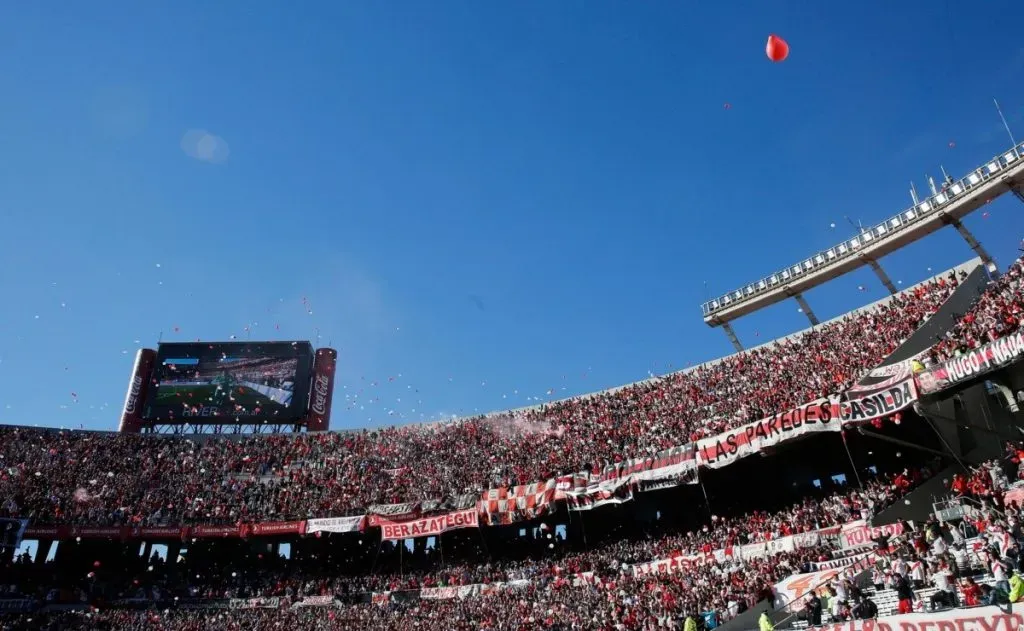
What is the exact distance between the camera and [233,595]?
126 feet

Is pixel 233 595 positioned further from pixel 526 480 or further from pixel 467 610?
pixel 526 480

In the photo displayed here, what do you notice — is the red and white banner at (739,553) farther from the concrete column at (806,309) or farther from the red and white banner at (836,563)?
the concrete column at (806,309)

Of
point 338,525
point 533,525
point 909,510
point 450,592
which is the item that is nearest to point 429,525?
point 450,592

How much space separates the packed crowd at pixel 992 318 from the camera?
62.2ft

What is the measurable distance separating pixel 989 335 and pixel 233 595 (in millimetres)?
38932

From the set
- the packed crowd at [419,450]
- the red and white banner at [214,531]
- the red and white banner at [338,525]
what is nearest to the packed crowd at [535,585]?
the red and white banner at [338,525]

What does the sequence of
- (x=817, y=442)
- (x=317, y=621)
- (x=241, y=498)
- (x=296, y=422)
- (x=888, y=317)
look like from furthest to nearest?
(x=296, y=422) → (x=241, y=498) → (x=317, y=621) → (x=888, y=317) → (x=817, y=442)

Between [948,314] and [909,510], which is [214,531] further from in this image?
[948,314]

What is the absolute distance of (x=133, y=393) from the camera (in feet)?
167

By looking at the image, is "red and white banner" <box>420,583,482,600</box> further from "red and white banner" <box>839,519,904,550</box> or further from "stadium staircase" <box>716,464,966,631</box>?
"red and white banner" <box>839,519,904,550</box>

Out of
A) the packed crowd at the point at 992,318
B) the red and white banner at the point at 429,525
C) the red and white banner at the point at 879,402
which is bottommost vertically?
the red and white banner at the point at 429,525

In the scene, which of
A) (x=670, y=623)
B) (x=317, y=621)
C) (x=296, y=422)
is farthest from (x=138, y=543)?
(x=670, y=623)

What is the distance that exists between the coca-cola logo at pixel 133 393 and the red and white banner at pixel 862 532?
49.1m

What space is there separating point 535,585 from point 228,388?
30.8 metres
